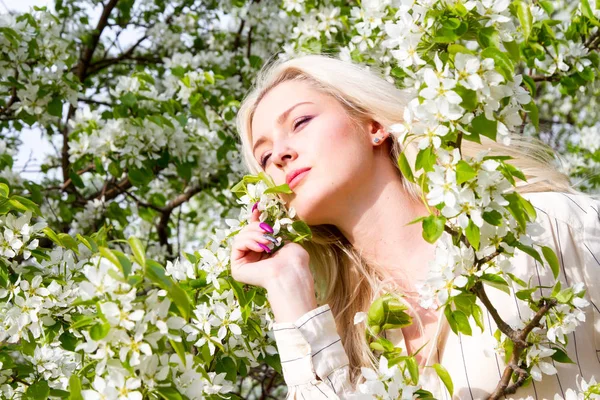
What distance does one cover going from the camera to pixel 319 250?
8.28 ft

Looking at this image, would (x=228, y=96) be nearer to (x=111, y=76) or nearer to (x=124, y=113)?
(x=124, y=113)

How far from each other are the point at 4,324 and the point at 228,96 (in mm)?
2235

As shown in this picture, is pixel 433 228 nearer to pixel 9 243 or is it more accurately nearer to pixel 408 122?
pixel 408 122

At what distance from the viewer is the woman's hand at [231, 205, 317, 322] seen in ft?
6.24

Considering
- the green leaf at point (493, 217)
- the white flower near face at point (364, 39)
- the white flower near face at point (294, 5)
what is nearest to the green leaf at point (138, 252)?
the green leaf at point (493, 217)

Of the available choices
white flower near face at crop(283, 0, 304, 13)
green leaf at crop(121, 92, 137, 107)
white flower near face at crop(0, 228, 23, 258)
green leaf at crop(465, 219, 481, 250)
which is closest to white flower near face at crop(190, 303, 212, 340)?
white flower near face at crop(0, 228, 23, 258)

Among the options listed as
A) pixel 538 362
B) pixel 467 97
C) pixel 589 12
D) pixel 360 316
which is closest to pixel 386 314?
pixel 360 316

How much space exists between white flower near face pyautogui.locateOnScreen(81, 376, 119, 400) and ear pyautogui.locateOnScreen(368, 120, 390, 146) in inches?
48.2

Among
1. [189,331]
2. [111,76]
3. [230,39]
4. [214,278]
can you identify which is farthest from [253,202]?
Answer: [111,76]

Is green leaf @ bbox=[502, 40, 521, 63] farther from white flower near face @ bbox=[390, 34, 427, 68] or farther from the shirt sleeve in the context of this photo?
the shirt sleeve

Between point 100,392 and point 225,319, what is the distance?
0.67 meters

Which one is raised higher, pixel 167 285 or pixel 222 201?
pixel 167 285

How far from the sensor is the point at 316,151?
2104 millimetres

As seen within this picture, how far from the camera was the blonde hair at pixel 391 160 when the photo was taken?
87.1 inches
